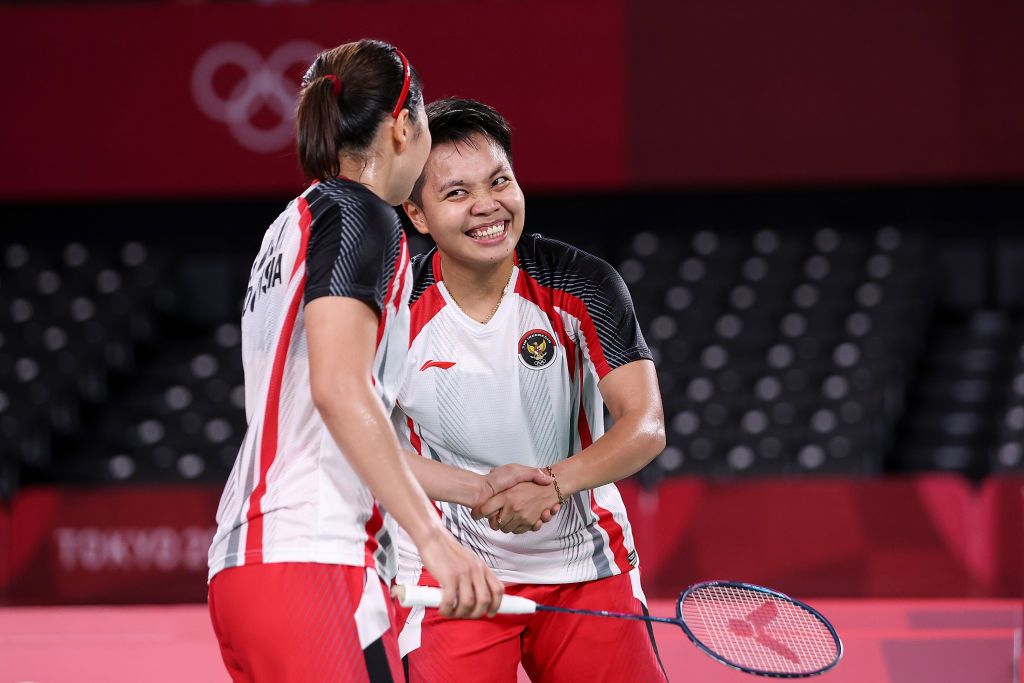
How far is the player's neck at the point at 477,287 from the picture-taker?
2.83 meters

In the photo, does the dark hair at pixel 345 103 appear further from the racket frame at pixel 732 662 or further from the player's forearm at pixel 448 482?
the racket frame at pixel 732 662

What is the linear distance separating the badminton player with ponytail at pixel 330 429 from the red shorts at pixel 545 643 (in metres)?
0.67

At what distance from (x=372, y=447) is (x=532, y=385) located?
93 centimetres

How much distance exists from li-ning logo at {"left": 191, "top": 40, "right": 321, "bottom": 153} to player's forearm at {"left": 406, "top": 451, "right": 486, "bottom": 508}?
7016 mm

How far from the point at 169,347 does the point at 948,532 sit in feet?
19.5

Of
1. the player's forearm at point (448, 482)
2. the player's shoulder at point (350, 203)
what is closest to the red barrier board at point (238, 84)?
the player's forearm at point (448, 482)

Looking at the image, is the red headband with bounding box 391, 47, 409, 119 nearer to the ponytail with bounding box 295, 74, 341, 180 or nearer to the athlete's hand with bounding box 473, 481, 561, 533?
the ponytail with bounding box 295, 74, 341, 180

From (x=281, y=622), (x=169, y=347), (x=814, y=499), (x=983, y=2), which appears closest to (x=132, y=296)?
(x=169, y=347)

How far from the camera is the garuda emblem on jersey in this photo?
2.79 meters

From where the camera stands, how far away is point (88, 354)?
9.46 meters

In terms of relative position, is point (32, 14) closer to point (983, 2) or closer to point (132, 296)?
point (132, 296)

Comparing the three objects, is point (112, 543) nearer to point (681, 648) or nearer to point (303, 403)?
point (681, 648)

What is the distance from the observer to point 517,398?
9.09ft

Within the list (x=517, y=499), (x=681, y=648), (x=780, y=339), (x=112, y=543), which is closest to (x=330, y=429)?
(x=517, y=499)
